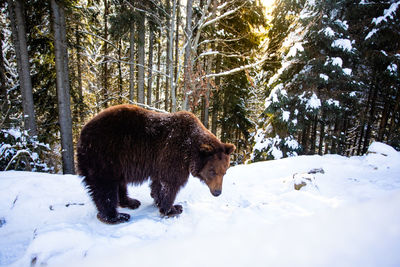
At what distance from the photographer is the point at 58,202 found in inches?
126

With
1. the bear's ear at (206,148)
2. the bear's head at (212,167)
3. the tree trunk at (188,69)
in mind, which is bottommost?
the bear's head at (212,167)

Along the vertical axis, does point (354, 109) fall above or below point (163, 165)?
above

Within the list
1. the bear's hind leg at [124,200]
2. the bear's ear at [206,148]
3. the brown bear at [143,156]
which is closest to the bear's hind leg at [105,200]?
the brown bear at [143,156]

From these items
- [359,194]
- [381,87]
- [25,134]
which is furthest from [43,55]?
Answer: [381,87]

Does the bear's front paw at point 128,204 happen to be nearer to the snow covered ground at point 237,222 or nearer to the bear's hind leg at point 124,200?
the bear's hind leg at point 124,200

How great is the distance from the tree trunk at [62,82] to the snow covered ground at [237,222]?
503 cm

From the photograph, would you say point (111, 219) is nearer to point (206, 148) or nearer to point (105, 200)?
point (105, 200)

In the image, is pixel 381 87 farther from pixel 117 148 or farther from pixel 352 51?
pixel 117 148

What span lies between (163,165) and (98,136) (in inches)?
40.7

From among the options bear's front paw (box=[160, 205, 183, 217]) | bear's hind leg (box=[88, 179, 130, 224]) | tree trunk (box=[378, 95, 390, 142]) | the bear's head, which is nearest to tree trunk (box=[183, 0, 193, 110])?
the bear's head

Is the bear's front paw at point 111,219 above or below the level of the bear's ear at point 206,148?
below

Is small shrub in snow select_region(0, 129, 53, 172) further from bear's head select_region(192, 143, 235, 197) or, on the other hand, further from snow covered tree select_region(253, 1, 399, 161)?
snow covered tree select_region(253, 1, 399, 161)

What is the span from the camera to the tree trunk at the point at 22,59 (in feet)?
23.2

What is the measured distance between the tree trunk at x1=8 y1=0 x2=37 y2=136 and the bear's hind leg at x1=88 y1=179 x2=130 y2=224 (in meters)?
6.76
